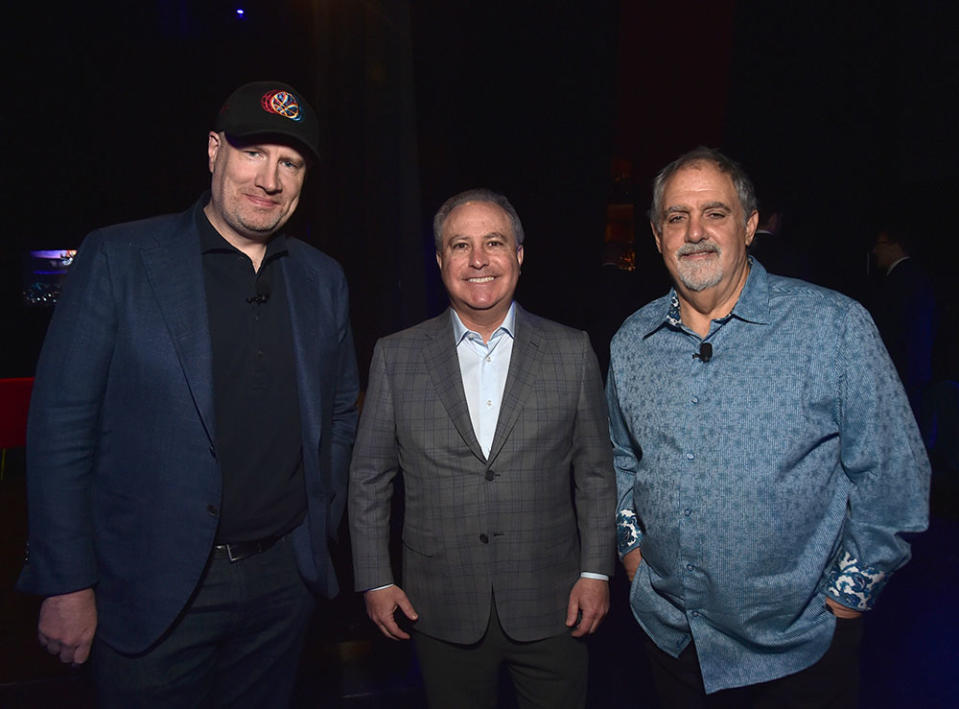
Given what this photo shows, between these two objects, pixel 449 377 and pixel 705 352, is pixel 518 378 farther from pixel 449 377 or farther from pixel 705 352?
pixel 705 352

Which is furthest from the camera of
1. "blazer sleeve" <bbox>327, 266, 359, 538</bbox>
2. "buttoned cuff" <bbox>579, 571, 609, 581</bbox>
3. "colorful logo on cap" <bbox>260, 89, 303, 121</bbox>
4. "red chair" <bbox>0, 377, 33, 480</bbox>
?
"red chair" <bbox>0, 377, 33, 480</bbox>

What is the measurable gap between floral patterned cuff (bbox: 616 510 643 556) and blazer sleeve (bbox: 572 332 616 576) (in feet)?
0.08

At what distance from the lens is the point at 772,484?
134 cm

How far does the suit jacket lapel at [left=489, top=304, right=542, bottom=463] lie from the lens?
1.60 metres

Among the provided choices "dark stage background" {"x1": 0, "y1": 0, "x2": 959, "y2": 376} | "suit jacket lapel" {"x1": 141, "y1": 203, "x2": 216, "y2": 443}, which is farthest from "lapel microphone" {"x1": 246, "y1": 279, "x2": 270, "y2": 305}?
"dark stage background" {"x1": 0, "y1": 0, "x2": 959, "y2": 376}

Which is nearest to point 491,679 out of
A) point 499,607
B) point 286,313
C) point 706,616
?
point 499,607

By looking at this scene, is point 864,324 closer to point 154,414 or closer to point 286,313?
point 286,313

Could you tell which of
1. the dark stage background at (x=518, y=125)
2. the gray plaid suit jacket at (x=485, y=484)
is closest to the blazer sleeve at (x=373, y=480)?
the gray plaid suit jacket at (x=485, y=484)

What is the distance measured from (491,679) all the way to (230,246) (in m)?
1.44

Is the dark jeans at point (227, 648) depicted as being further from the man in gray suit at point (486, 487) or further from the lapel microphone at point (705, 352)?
the lapel microphone at point (705, 352)

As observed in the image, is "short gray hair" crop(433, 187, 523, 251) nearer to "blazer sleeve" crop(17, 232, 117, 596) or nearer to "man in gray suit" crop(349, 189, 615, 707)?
"man in gray suit" crop(349, 189, 615, 707)

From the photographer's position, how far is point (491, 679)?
165 centimetres

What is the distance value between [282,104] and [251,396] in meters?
0.80

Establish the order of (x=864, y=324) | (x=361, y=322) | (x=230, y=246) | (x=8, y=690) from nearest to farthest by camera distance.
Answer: (x=864, y=324) < (x=230, y=246) < (x=8, y=690) < (x=361, y=322)
